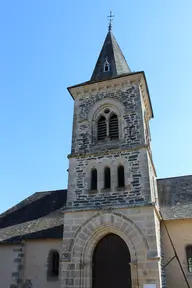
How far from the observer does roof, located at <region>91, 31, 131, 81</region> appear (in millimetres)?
15758

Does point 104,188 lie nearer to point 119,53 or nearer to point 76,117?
point 76,117

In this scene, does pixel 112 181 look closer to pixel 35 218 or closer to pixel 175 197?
pixel 175 197

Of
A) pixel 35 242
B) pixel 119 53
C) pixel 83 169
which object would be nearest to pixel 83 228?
pixel 83 169

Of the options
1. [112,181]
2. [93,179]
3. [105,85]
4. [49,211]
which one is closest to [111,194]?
[112,181]

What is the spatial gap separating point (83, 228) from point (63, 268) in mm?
1686

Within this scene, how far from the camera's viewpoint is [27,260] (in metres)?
13.5

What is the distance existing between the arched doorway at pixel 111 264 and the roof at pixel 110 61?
8543 millimetres

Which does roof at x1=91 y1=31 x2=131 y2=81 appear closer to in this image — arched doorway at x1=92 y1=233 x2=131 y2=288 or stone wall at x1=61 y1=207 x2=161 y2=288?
stone wall at x1=61 y1=207 x2=161 y2=288

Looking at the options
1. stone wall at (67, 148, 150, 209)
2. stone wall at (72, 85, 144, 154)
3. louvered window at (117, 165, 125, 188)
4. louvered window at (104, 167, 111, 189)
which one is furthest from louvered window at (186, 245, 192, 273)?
stone wall at (72, 85, 144, 154)

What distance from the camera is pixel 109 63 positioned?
16.5 meters

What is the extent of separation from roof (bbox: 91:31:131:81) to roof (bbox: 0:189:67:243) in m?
7.67

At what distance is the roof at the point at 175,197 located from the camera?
13.1 metres

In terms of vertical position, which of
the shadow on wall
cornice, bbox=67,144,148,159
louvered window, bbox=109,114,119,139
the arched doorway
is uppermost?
louvered window, bbox=109,114,119,139

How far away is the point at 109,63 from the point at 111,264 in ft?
36.3
